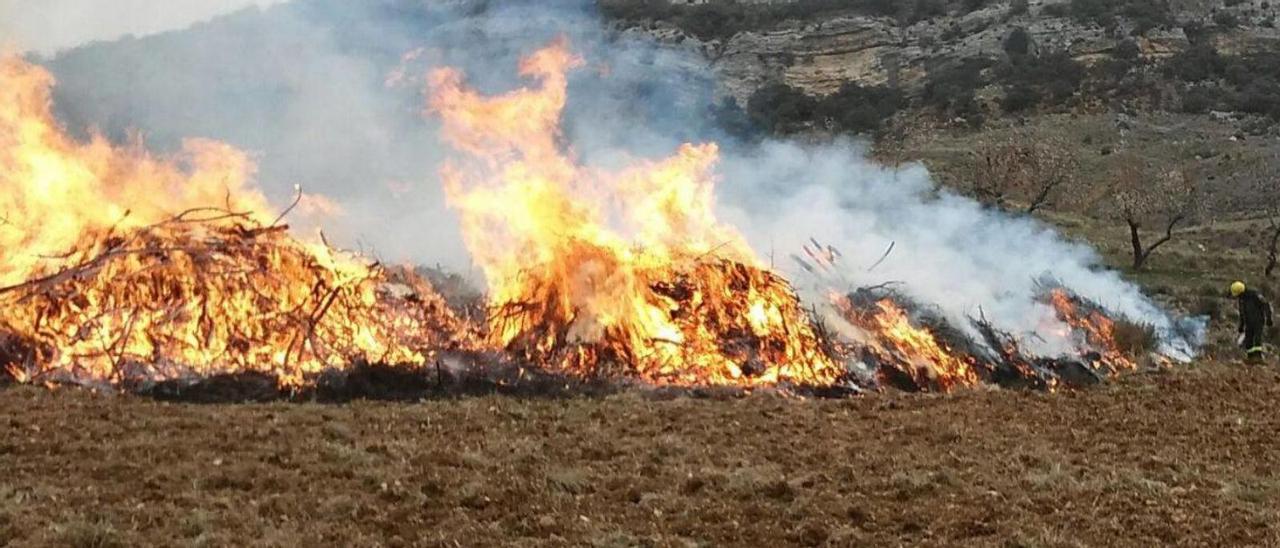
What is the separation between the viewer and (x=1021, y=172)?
35.8m

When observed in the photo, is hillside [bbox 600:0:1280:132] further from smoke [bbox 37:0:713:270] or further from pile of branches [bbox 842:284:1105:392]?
pile of branches [bbox 842:284:1105:392]

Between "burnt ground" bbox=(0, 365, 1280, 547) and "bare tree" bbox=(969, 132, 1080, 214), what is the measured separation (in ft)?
76.0

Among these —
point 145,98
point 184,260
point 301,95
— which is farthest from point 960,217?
point 145,98

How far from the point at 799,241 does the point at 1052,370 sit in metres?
4.50

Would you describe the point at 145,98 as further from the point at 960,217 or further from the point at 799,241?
the point at 960,217

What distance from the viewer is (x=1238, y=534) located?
681cm

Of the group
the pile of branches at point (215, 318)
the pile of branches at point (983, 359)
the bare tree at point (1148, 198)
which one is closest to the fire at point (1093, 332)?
the pile of branches at point (983, 359)

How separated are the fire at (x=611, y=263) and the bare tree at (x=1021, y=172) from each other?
2029 cm

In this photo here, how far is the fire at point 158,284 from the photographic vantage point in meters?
11.1

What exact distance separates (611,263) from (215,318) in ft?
15.7

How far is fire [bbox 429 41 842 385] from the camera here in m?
12.1

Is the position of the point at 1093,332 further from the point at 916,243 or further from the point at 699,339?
the point at 699,339

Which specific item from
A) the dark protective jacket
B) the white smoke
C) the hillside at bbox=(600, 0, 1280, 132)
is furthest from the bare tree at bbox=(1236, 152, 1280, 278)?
the dark protective jacket

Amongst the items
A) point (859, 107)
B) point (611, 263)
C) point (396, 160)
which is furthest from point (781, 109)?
point (611, 263)
